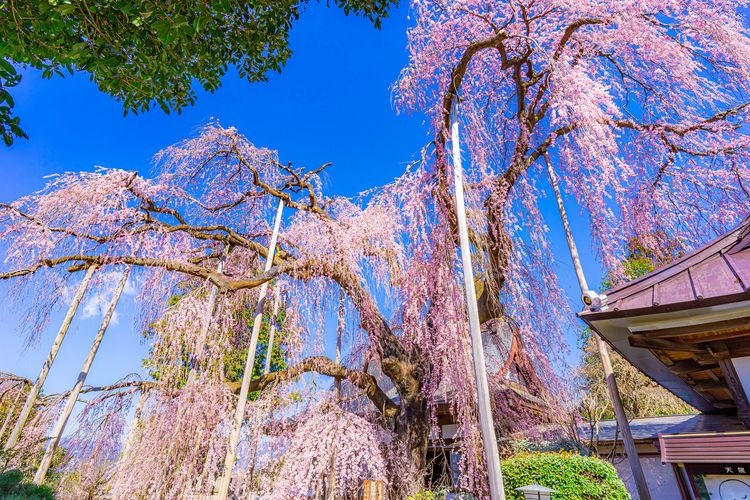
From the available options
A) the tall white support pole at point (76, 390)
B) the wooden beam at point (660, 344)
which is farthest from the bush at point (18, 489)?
the wooden beam at point (660, 344)

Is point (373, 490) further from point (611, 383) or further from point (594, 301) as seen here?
point (594, 301)

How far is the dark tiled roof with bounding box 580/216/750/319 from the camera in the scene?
2.41 meters

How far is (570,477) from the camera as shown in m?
5.02

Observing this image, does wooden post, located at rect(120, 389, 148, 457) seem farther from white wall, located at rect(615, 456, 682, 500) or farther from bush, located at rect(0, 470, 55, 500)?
white wall, located at rect(615, 456, 682, 500)

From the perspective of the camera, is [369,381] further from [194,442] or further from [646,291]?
[646,291]

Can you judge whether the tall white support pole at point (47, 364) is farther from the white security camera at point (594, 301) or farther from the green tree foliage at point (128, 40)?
the white security camera at point (594, 301)

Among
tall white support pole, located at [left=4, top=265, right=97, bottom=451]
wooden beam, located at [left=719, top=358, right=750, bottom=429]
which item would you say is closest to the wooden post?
tall white support pole, located at [left=4, top=265, right=97, bottom=451]

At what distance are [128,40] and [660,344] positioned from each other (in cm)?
500

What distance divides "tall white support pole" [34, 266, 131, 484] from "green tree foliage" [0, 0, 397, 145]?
3.06 m

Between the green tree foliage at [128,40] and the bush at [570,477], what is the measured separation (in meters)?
6.49

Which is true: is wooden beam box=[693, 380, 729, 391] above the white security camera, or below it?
below

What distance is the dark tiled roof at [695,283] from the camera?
2.41 meters

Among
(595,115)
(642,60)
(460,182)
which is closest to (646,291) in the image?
(460,182)

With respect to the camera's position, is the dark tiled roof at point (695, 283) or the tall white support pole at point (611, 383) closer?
the dark tiled roof at point (695, 283)
